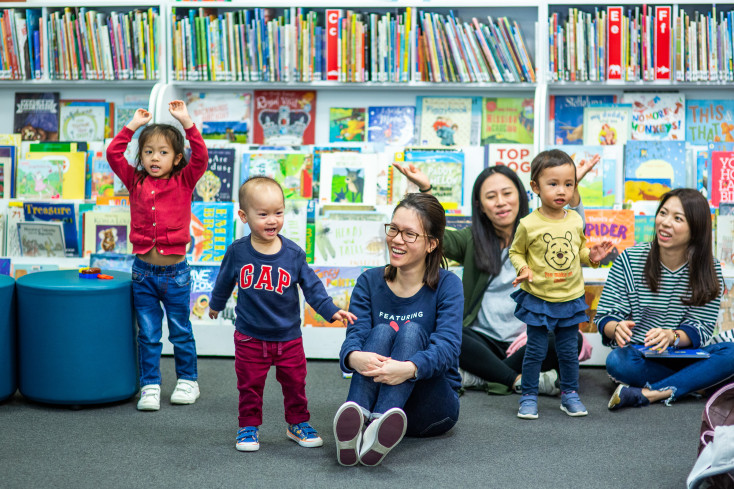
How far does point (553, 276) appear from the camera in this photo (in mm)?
2756

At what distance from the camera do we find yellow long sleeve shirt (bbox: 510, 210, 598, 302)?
2.75 m

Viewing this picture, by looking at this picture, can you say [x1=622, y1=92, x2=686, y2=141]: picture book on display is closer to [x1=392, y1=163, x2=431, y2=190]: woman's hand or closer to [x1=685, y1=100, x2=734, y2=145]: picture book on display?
[x1=685, y1=100, x2=734, y2=145]: picture book on display

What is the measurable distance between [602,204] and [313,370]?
1602 millimetres

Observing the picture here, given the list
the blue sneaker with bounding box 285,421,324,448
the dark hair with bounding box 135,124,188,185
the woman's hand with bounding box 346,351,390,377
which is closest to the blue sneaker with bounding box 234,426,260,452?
the blue sneaker with bounding box 285,421,324,448

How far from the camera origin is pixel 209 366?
11.5 feet

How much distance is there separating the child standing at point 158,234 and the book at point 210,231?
2.43ft

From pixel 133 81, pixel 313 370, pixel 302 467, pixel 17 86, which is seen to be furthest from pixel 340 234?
pixel 17 86

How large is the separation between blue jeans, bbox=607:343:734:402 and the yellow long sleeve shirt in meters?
0.45

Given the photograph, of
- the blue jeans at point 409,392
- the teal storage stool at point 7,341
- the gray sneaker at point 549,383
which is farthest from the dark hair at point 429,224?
the teal storage stool at point 7,341

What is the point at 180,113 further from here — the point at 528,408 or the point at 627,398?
the point at 627,398

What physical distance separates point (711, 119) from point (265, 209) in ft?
8.37

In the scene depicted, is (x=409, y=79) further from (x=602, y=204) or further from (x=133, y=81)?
(x=133, y=81)

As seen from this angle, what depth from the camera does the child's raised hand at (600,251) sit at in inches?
107

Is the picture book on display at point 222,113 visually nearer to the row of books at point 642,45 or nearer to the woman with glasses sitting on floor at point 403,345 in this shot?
the row of books at point 642,45
